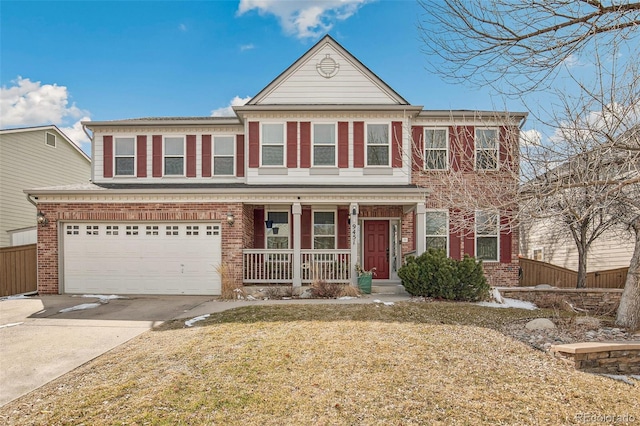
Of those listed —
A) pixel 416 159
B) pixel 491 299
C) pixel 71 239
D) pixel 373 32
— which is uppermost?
pixel 373 32

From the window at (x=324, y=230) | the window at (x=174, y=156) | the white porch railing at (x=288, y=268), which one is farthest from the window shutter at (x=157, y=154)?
the window at (x=324, y=230)

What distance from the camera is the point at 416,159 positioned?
1262 centimetres

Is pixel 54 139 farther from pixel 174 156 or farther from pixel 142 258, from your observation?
pixel 142 258

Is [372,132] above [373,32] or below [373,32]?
below

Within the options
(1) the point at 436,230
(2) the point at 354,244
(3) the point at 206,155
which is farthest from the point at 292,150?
(1) the point at 436,230

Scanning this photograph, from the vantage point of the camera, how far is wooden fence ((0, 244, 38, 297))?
11117mm

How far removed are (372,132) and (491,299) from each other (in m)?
6.37

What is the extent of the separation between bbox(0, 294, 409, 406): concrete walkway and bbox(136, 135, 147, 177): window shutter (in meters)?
4.80

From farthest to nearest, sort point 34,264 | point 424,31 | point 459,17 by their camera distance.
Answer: point 34,264 → point 424,31 → point 459,17

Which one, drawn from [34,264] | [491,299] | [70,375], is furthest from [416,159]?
[34,264]

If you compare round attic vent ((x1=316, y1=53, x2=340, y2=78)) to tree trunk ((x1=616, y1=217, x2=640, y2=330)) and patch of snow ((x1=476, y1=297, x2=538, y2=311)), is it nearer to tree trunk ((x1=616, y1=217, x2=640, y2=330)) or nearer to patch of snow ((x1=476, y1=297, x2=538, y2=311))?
patch of snow ((x1=476, y1=297, x2=538, y2=311))

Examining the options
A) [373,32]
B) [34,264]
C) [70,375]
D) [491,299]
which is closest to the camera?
[70,375]

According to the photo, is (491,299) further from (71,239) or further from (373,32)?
(71,239)

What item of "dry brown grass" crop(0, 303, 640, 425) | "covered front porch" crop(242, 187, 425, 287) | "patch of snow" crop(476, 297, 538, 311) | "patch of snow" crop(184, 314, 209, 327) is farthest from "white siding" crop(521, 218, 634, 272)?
"patch of snow" crop(184, 314, 209, 327)
